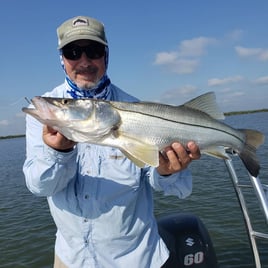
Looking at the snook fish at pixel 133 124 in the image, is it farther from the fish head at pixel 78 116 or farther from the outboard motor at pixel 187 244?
the outboard motor at pixel 187 244

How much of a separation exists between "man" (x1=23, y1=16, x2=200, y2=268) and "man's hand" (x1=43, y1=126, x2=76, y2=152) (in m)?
0.09

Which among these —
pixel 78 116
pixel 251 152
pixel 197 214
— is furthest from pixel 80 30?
pixel 197 214

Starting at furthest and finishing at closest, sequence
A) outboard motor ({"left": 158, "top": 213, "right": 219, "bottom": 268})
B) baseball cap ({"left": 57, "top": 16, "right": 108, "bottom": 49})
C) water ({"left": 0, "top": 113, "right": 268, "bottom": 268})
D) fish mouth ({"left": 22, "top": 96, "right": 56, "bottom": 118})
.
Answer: water ({"left": 0, "top": 113, "right": 268, "bottom": 268}) < outboard motor ({"left": 158, "top": 213, "right": 219, "bottom": 268}) < baseball cap ({"left": 57, "top": 16, "right": 108, "bottom": 49}) < fish mouth ({"left": 22, "top": 96, "right": 56, "bottom": 118})

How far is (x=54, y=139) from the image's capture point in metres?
2.80

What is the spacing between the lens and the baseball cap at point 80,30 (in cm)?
330

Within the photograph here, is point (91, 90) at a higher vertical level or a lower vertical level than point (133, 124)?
higher

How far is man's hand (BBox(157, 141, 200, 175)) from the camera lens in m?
2.96

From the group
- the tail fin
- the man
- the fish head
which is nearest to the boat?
the tail fin

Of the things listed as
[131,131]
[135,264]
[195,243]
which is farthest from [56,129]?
[195,243]

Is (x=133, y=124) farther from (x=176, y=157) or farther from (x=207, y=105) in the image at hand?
A: (x=207, y=105)

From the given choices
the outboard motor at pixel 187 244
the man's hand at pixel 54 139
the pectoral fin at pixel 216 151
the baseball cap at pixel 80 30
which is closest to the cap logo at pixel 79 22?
the baseball cap at pixel 80 30

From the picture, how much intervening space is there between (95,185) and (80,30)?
1.47 meters

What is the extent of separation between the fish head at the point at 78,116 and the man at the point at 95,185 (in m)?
0.21

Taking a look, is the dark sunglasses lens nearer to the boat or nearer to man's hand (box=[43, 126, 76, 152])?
man's hand (box=[43, 126, 76, 152])
